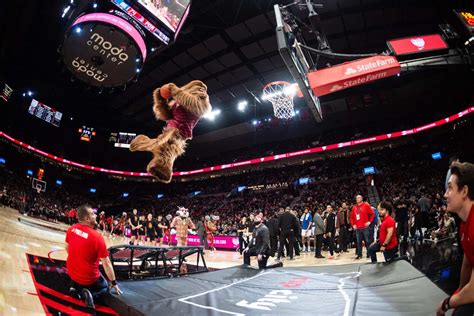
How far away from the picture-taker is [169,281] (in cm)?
457

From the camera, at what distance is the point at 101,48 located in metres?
4.36

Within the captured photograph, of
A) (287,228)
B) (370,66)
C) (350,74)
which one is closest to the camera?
(350,74)

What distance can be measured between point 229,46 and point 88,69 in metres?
8.74

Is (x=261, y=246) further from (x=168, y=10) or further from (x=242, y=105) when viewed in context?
(x=242, y=105)

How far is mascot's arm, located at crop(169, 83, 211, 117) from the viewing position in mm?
2537

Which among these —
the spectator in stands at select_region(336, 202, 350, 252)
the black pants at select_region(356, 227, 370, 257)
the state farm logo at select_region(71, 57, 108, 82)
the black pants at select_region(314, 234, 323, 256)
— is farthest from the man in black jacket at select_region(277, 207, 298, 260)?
the state farm logo at select_region(71, 57, 108, 82)

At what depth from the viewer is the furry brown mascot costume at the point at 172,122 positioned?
2.50 metres

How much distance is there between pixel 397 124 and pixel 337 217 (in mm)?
13765

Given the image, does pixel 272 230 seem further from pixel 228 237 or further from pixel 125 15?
pixel 125 15

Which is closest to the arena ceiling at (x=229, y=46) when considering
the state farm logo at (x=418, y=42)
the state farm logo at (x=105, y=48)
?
the state farm logo at (x=418, y=42)

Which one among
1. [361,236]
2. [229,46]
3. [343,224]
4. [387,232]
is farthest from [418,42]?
[229,46]

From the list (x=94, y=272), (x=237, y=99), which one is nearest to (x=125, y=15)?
(x=94, y=272)

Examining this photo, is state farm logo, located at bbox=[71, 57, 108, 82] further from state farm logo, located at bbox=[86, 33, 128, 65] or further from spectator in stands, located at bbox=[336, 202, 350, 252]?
spectator in stands, located at bbox=[336, 202, 350, 252]

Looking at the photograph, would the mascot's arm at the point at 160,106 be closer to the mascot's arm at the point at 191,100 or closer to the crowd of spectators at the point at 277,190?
the mascot's arm at the point at 191,100
